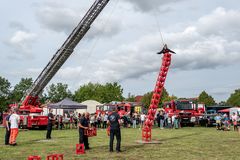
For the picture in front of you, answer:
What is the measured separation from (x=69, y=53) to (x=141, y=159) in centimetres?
1974

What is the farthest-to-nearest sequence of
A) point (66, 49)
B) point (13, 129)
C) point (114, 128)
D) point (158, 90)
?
point (66, 49) < point (158, 90) < point (13, 129) < point (114, 128)

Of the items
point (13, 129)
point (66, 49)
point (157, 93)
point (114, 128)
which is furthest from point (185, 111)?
point (114, 128)

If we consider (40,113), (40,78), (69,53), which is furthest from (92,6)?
(40,113)

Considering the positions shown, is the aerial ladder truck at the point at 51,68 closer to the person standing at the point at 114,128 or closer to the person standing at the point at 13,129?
the person standing at the point at 13,129

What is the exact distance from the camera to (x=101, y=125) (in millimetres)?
37031

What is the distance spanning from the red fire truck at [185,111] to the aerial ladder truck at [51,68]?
11.7 metres

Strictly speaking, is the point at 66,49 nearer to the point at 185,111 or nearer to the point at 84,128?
the point at 185,111

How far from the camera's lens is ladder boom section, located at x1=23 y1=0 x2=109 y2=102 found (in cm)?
2838

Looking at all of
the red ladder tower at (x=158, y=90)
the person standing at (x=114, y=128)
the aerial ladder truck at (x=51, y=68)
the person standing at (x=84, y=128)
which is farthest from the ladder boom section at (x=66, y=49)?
the person standing at (x=114, y=128)

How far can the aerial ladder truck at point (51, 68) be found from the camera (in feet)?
93.7

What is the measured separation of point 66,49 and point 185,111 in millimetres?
13852

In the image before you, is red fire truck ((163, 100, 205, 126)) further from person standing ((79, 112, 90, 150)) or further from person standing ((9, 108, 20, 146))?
person standing ((79, 112, 90, 150))

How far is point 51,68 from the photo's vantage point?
30375 mm

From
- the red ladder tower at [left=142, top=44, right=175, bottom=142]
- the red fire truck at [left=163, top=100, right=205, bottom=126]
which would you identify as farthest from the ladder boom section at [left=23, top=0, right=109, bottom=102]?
the red ladder tower at [left=142, top=44, right=175, bottom=142]
